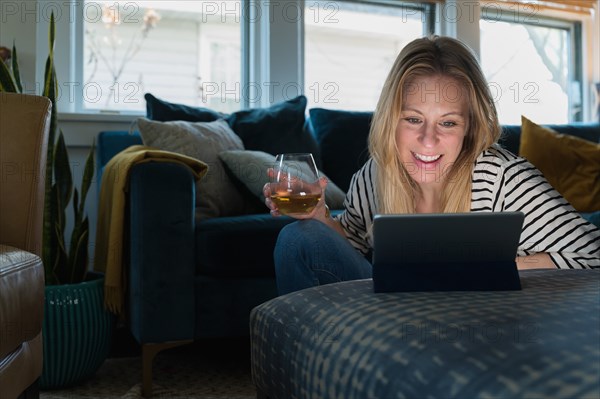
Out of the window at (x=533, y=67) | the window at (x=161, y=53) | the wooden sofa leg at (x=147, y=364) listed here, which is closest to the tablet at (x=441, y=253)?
the wooden sofa leg at (x=147, y=364)

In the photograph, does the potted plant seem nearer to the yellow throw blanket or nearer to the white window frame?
the yellow throw blanket

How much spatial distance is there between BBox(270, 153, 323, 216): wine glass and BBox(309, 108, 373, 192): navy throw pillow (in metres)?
1.61

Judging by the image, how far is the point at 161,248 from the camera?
2107 mm

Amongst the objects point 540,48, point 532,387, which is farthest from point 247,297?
point 540,48

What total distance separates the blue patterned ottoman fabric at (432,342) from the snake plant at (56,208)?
5.27ft

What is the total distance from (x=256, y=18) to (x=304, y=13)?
26 cm

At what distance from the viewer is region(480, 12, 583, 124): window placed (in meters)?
4.16

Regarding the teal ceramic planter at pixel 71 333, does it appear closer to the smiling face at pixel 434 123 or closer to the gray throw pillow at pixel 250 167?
the gray throw pillow at pixel 250 167

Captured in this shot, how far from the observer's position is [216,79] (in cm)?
352

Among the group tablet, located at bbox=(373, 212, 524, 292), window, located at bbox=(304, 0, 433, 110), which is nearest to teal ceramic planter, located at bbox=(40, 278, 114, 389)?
tablet, located at bbox=(373, 212, 524, 292)

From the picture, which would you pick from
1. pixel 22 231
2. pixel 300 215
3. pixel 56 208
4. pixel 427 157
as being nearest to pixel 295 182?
pixel 300 215

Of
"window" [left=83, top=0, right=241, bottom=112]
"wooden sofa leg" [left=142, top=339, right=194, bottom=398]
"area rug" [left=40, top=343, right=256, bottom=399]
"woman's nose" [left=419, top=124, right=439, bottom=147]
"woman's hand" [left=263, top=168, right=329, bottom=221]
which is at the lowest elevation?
"area rug" [left=40, top=343, right=256, bottom=399]

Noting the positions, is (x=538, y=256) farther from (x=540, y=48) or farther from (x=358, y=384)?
(x=540, y=48)

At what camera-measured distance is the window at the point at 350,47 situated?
371cm
